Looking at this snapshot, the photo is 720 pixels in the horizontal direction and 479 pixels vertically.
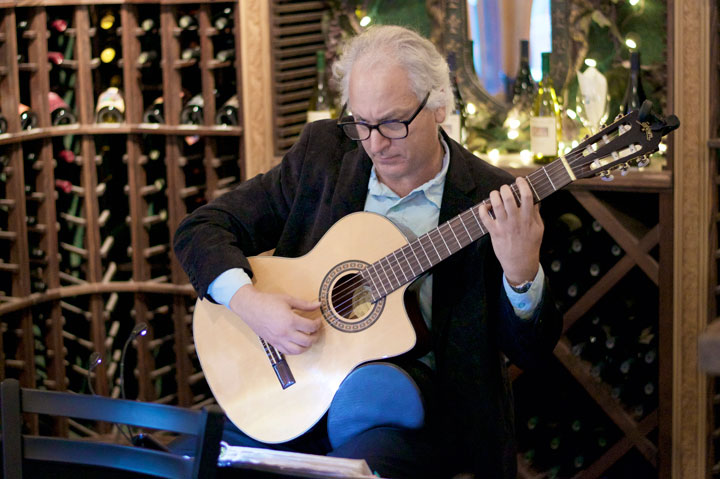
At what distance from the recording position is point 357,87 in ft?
6.47

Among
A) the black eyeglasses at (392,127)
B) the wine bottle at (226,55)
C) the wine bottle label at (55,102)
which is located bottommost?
the black eyeglasses at (392,127)

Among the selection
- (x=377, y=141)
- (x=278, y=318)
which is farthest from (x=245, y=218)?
(x=377, y=141)

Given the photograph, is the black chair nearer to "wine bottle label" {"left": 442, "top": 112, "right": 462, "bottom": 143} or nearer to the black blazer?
the black blazer

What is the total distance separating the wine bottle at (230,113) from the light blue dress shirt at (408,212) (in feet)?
3.85

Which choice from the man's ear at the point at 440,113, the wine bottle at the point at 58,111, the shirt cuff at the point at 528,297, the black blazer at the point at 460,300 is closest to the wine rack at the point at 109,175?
the wine bottle at the point at 58,111

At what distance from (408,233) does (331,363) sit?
0.34 m

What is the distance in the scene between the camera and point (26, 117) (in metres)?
3.15

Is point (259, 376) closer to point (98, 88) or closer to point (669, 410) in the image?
point (669, 410)

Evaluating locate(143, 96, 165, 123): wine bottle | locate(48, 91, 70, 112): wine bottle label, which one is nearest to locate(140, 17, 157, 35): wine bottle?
locate(143, 96, 165, 123): wine bottle

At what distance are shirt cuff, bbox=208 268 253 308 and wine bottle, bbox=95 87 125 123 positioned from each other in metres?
1.46

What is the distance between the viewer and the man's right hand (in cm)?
196

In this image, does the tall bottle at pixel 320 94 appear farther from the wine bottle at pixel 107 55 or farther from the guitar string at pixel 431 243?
the guitar string at pixel 431 243

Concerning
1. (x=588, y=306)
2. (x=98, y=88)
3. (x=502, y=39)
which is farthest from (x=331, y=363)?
(x=98, y=88)

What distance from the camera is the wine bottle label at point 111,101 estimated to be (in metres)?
3.33
